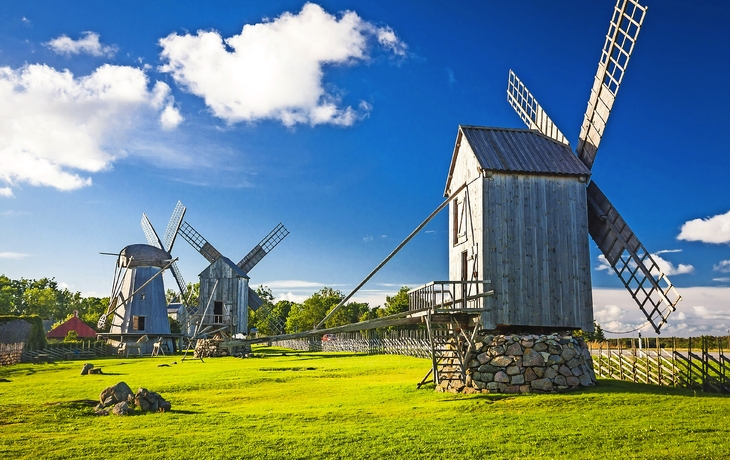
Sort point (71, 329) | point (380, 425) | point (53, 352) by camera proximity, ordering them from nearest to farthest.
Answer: point (380, 425), point (53, 352), point (71, 329)

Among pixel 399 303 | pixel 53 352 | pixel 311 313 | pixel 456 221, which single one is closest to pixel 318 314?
pixel 311 313

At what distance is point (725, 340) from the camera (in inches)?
1575

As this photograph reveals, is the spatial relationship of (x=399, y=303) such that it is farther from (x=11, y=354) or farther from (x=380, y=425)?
(x=380, y=425)

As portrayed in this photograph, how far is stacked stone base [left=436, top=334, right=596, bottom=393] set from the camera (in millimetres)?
16906

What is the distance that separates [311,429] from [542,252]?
956 cm

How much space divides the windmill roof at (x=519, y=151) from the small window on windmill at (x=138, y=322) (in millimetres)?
39426

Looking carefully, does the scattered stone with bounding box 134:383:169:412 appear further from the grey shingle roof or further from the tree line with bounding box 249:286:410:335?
the tree line with bounding box 249:286:410:335

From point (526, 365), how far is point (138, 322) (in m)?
42.8

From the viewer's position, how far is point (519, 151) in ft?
64.5

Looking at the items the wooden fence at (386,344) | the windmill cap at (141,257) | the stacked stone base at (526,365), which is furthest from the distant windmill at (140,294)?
the stacked stone base at (526,365)

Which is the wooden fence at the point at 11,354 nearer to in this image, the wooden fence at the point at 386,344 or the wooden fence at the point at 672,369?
the wooden fence at the point at 386,344

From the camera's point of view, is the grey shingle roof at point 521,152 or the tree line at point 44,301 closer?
the grey shingle roof at point 521,152

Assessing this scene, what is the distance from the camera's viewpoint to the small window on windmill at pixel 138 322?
5153cm

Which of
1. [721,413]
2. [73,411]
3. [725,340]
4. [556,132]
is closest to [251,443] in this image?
[73,411]
